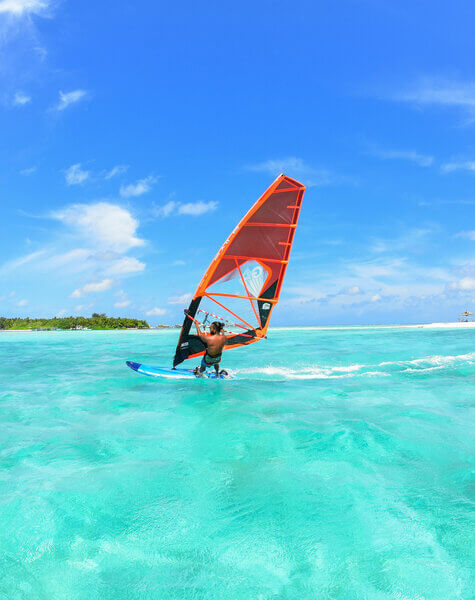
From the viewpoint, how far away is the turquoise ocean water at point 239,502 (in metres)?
2.74

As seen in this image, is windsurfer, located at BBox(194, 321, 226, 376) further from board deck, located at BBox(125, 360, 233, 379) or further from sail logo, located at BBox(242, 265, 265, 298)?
sail logo, located at BBox(242, 265, 265, 298)

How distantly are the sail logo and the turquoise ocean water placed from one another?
15.3 feet

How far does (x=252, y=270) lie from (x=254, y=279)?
32 cm

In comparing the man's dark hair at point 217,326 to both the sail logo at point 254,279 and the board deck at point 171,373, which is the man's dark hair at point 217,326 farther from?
the sail logo at point 254,279

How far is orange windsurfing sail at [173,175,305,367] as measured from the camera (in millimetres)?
10516

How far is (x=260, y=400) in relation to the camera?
8.46 m

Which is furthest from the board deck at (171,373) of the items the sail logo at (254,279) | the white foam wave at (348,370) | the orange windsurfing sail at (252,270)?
the sail logo at (254,279)

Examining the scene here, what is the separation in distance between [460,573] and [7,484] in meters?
4.53

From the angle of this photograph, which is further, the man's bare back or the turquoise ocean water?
the man's bare back

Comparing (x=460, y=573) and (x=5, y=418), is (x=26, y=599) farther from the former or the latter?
(x=5, y=418)

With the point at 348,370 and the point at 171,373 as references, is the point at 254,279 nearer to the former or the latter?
the point at 171,373

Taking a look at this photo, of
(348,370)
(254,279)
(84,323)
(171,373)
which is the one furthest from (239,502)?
(84,323)

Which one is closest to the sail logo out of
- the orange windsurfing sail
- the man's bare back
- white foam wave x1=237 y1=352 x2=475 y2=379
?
the orange windsurfing sail

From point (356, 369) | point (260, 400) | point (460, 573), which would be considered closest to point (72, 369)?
point (260, 400)
